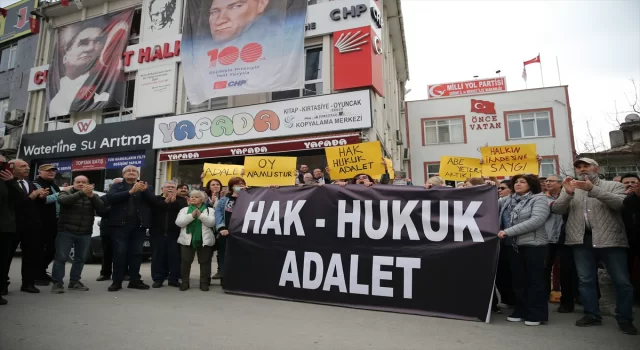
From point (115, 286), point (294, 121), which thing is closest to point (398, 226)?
point (115, 286)

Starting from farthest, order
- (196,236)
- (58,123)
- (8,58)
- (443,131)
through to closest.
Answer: (443,131), (8,58), (58,123), (196,236)

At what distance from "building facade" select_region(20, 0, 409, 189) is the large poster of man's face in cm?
49

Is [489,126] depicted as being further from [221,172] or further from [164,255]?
[164,255]

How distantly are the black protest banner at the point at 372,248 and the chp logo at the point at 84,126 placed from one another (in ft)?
45.1

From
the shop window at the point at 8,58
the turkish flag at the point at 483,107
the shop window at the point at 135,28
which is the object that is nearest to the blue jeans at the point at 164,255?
the shop window at the point at 135,28

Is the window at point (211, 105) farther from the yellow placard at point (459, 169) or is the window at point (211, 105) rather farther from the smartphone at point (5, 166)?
the yellow placard at point (459, 169)

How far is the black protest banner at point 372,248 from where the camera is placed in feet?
14.4

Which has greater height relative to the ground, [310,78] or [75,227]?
[310,78]

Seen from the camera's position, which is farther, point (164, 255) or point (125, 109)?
point (125, 109)

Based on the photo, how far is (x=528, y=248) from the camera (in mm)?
4285

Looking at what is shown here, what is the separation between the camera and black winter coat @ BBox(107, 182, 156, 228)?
5.87 meters

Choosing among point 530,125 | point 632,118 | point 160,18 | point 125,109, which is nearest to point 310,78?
point 160,18

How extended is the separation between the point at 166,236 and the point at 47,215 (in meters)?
1.83

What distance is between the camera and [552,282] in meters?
5.80
